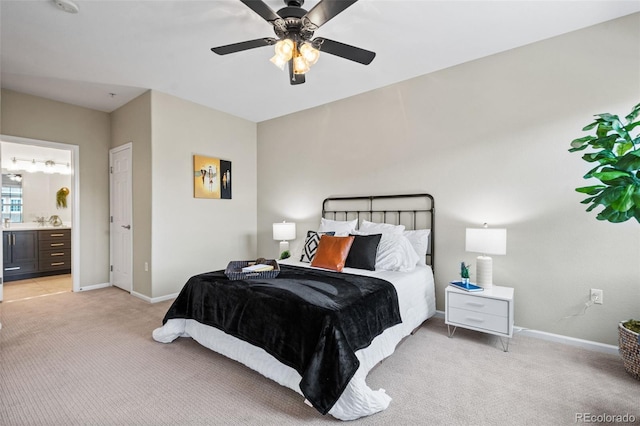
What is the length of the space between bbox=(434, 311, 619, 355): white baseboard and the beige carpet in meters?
0.08

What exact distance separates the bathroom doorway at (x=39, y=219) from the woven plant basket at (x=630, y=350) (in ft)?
20.1

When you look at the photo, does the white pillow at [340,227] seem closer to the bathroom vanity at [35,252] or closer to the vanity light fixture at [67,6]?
the vanity light fixture at [67,6]

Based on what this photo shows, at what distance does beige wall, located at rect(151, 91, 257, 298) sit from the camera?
389 centimetres

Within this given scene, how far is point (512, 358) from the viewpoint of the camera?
238 cm

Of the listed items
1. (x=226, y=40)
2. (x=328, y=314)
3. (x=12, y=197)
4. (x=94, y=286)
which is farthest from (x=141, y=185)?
(x=12, y=197)

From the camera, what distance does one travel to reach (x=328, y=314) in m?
1.79

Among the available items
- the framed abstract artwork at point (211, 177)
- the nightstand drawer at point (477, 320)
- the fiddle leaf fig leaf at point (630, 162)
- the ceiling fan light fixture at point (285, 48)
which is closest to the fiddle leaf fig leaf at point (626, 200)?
the fiddle leaf fig leaf at point (630, 162)

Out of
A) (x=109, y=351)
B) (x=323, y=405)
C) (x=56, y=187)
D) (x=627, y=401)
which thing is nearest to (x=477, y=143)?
(x=627, y=401)

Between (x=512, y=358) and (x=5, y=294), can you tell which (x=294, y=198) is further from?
(x=5, y=294)

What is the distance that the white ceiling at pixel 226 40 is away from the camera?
2324 millimetres

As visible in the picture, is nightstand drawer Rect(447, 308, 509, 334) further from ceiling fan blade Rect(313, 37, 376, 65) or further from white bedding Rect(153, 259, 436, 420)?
ceiling fan blade Rect(313, 37, 376, 65)

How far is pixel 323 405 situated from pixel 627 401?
1891 millimetres

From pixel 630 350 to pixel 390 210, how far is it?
90.5 inches

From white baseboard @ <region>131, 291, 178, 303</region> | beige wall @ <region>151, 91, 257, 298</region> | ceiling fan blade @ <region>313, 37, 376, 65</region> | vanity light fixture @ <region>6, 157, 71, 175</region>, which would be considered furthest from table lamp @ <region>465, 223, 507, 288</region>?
vanity light fixture @ <region>6, 157, 71, 175</region>
